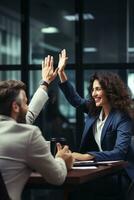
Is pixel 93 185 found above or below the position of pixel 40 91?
below

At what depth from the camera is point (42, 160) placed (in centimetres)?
231

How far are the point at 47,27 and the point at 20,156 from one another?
12.6 feet

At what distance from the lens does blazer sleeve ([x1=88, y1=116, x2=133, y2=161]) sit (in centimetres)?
330

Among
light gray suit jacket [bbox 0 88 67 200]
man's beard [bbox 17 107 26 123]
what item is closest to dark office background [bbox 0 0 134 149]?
man's beard [bbox 17 107 26 123]

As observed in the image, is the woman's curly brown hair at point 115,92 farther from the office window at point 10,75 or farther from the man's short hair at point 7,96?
the office window at point 10,75

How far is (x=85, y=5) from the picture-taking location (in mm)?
5812

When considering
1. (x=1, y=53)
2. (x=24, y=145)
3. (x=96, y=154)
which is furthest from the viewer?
(x=1, y=53)

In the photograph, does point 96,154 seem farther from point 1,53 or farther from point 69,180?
point 1,53

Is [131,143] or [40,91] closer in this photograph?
[40,91]

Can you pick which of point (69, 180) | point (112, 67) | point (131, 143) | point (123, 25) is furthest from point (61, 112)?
point (69, 180)

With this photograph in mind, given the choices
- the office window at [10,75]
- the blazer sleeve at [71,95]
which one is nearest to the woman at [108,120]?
the blazer sleeve at [71,95]

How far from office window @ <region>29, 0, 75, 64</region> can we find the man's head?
3449 millimetres

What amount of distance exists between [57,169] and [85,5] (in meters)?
3.75

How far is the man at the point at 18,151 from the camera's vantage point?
7.52ft
